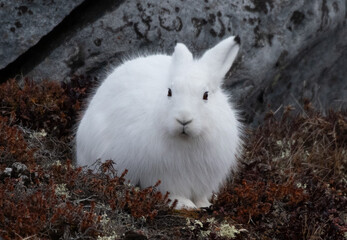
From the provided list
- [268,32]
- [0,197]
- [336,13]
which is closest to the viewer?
[0,197]

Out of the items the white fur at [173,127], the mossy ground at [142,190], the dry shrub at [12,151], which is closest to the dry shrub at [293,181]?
the mossy ground at [142,190]

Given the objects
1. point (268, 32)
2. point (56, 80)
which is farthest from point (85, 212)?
point (268, 32)

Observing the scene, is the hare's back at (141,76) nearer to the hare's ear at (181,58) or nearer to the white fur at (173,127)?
the white fur at (173,127)

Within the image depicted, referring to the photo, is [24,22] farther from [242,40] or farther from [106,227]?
[106,227]

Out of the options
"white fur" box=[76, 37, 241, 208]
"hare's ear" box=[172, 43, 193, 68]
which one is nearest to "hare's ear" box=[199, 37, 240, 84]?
"white fur" box=[76, 37, 241, 208]

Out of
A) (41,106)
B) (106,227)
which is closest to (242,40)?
(41,106)

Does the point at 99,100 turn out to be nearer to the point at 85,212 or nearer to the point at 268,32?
the point at 85,212
